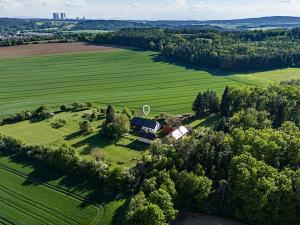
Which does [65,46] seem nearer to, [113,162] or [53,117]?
[53,117]

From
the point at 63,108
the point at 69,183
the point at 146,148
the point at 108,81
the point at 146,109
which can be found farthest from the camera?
the point at 108,81

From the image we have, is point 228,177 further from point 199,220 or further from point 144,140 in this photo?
point 144,140

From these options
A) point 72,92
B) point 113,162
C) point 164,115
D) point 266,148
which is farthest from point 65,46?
point 266,148

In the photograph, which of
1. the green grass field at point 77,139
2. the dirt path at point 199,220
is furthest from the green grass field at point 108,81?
the dirt path at point 199,220

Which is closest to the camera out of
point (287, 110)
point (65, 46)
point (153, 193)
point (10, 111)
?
point (153, 193)

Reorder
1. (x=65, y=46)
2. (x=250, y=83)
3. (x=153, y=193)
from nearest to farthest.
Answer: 1. (x=153, y=193)
2. (x=250, y=83)
3. (x=65, y=46)

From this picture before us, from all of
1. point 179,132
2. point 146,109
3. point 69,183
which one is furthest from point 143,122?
point 69,183
